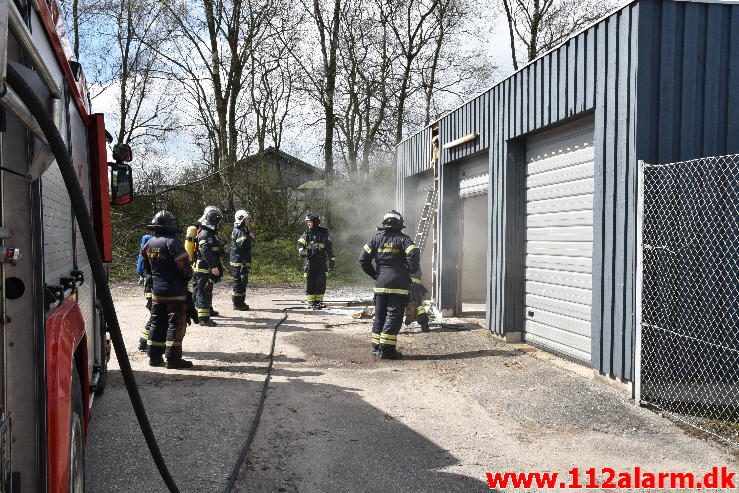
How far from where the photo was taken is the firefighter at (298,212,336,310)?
1286cm

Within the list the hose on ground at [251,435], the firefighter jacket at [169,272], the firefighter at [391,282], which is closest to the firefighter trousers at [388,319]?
the firefighter at [391,282]

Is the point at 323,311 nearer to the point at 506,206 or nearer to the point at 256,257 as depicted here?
the point at 506,206

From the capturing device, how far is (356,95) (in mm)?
26562

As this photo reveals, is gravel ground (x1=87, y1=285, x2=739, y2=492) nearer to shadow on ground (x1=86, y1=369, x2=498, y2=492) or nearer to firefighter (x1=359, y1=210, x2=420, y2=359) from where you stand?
shadow on ground (x1=86, y1=369, x2=498, y2=492)

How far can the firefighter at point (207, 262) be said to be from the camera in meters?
10.5

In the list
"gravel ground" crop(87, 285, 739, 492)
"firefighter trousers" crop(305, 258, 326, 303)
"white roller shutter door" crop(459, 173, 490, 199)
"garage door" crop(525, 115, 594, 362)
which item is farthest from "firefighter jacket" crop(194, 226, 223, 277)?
"garage door" crop(525, 115, 594, 362)

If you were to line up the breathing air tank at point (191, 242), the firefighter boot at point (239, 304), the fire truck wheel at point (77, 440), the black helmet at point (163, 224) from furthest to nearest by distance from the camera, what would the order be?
the firefighter boot at point (239, 304)
the breathing air tank at point (191, 242)
the black helmet at point (163, 224)
the fire truck wheel at point (77, 440)

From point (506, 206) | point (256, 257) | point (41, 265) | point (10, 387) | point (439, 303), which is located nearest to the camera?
point (10, 387)

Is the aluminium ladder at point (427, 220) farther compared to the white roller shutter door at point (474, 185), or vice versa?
the aluminium ladder at point (427, 220)

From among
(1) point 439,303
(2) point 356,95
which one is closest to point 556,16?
(2) point 356,95

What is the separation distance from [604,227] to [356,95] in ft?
68.7

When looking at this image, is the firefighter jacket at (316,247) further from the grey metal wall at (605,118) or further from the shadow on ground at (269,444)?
the shadow on ground at (269,444)

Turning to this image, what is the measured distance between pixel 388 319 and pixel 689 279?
3511 millimetres

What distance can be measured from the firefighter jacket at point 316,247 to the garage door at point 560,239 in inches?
192
